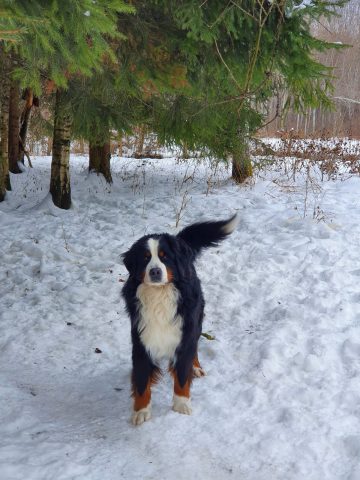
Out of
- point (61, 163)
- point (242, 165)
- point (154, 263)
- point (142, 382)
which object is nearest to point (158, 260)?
point (154, 263)

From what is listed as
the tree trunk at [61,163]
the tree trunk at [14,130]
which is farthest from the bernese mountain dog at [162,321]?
the tree trunk at [14,130]

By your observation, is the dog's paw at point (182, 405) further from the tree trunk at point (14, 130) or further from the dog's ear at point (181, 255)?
the tree trunk at point (14, 130)

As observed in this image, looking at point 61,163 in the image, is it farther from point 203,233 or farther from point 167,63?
point 203,233

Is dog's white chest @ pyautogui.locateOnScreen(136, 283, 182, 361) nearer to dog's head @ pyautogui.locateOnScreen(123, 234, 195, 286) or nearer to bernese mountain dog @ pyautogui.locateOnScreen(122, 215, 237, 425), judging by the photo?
bernese mountain dog @ pyautogui.locateOnScreen(122, 215, 237, 425)

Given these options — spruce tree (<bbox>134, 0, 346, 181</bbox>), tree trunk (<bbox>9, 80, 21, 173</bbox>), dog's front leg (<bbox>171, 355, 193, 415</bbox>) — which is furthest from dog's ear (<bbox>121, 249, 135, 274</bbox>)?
tree trunk (<bbox>9, 80, 21, 173</bbox>)

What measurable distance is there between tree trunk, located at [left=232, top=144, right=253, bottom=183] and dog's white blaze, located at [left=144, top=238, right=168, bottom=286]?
5339 millimetres

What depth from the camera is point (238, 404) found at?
3.56 meters

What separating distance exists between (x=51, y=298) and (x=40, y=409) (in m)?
1.92

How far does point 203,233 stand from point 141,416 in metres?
1.52

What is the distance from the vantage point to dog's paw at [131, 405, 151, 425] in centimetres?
334

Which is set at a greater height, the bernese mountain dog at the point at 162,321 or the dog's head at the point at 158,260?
the dog's head at the point at 158,260

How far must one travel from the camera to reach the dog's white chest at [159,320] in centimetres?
343

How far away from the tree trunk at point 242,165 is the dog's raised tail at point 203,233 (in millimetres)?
4646

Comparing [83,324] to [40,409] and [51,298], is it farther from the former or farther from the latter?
[40,409]
